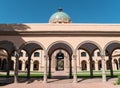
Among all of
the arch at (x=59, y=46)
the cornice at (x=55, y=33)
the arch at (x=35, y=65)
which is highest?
the cornice at (x=55, y=33)

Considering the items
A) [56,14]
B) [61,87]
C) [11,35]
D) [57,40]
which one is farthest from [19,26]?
[56,14]

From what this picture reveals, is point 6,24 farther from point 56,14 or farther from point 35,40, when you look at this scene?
point 56,14

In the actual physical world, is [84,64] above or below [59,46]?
below

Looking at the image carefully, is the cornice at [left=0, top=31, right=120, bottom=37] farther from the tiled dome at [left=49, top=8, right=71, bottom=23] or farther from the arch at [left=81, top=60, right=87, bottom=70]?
the arch at [left=81, top=60, right=87, bottom=70]

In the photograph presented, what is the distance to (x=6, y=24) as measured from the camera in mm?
22000

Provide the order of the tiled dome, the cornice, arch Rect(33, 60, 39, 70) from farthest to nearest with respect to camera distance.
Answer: arch Rect(33, 60, 39, 70) → the tiled dome → the cornice

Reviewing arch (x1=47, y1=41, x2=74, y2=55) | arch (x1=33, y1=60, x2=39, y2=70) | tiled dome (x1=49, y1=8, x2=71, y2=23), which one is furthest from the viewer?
arch (x1=33, y1=60, x2=39, y2=70)

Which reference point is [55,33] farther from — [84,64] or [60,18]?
[84,64]

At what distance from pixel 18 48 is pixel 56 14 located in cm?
2771

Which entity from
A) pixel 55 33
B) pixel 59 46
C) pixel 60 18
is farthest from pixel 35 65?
pixel 55 33

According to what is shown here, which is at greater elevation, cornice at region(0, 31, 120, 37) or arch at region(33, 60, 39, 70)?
cornice at region(0, 31, 120, 37)

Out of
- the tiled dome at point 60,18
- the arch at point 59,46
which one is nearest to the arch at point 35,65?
the tiled dome at point 60,18

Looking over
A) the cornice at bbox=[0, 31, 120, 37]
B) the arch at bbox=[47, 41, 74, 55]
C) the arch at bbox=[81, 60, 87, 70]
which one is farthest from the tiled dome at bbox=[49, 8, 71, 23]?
the cornice at bbox=[0, 31, 120, 37]

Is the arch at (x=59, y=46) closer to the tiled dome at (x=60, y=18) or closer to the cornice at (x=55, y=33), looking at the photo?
the cornice at (x=55, y=33)
